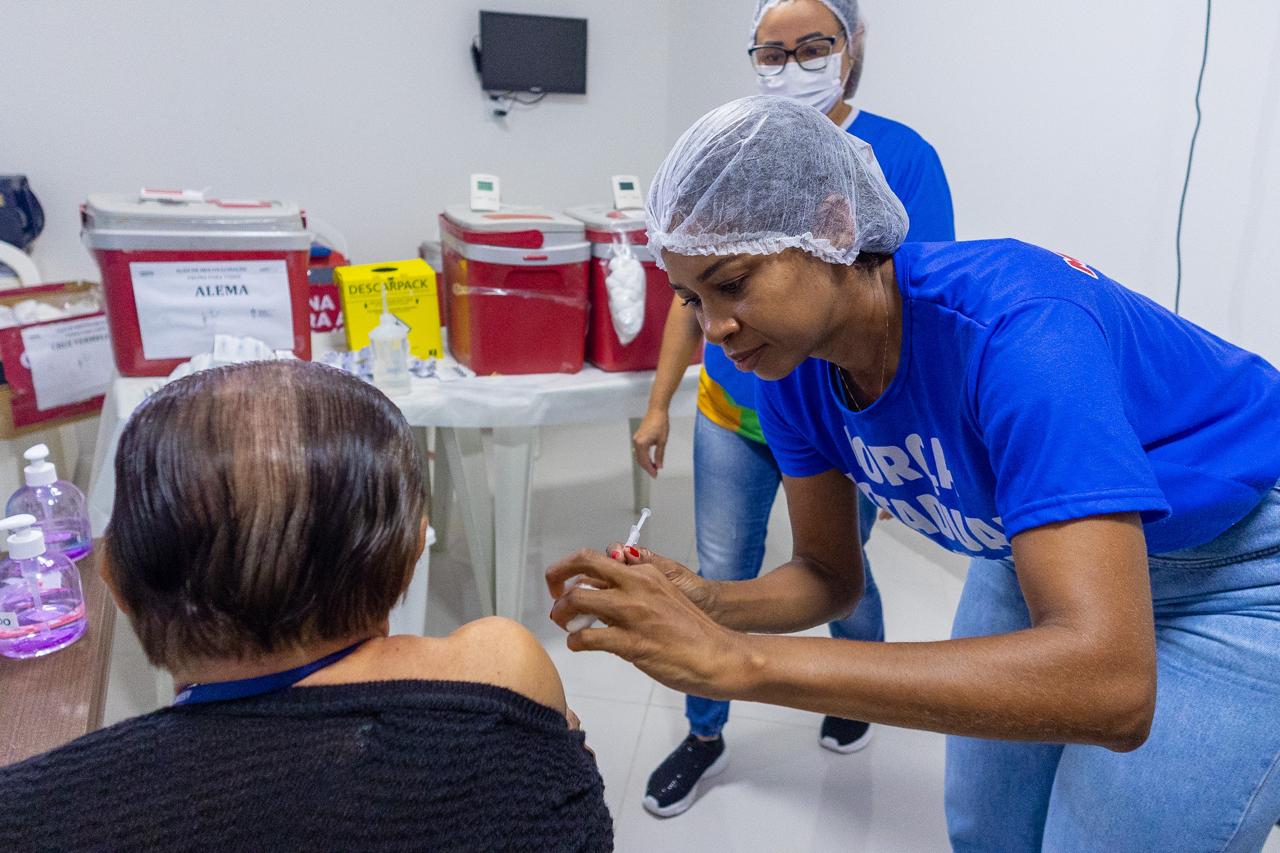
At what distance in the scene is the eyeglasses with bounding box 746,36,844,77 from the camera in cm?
161

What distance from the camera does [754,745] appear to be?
1924 millimetres

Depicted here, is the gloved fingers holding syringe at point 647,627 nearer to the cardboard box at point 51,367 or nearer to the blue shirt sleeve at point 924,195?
the blue shirt sleeve at point 924,195

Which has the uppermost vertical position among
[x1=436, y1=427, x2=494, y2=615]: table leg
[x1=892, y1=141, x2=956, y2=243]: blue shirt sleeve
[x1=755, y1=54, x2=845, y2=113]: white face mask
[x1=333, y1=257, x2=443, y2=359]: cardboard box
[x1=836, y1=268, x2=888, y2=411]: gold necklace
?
[x1=755, y1=54, x2=845, y2=113]: white face mask

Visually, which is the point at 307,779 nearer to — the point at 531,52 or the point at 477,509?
the point at 477,509

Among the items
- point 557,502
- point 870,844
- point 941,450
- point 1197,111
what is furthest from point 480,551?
point 1197,111

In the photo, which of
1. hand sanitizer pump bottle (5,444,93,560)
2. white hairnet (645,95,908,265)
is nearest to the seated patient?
white hairnet (645,95,908,265)

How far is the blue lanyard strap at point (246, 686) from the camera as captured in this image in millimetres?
589

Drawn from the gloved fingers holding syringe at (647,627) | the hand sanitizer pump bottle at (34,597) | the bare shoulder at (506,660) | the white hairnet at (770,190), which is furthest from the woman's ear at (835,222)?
the hand sanitizer pump bottle at (34,597)

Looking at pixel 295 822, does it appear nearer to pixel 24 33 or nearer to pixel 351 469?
pixel 351 469

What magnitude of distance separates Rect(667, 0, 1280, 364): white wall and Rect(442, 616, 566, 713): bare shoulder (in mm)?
1758

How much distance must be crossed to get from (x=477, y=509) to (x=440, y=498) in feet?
1.76

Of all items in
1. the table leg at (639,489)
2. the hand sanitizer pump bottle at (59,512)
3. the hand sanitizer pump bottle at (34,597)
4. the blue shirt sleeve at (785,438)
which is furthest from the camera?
the table leg at (639,489)

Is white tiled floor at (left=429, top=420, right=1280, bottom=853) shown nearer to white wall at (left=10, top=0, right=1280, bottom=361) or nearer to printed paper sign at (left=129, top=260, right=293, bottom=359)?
printed paper sign at (left=129, top=260, right=293, bottom=359)

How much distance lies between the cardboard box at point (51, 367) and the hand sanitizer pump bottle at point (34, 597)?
1.13 metres
